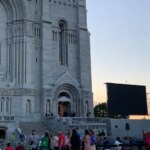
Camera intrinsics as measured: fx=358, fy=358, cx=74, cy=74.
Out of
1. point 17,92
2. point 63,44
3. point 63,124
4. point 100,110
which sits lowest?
point 63,124

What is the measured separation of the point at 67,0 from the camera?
50.9 m

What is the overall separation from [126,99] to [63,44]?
1153 centimetres

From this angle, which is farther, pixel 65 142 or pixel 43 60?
pixel 43 60

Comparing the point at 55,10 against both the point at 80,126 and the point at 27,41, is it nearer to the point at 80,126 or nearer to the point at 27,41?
the point at 27,41

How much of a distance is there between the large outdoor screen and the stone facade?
12.1 ft

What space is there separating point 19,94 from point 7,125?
209 inches

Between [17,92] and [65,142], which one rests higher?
[17,92]

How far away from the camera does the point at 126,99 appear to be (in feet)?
157

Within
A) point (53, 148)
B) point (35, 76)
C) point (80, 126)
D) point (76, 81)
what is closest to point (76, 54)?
point (76, 81)

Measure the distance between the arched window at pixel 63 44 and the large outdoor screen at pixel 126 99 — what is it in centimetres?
726

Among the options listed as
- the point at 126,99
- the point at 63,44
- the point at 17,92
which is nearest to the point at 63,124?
the point at 17,92

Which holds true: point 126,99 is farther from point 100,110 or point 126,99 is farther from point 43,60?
point 100,110

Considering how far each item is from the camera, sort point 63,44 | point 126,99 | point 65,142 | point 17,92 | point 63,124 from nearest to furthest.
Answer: point 65,142 < point 63,124 < point 17,92 < point 126,99 < point 63,44

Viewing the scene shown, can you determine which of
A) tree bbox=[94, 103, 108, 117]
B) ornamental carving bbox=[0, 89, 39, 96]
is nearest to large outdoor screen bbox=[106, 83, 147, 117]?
ornamental carving bbox=[0, 89, 39, 96]
